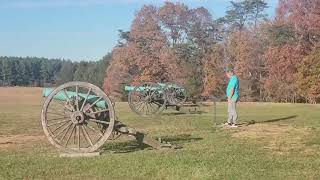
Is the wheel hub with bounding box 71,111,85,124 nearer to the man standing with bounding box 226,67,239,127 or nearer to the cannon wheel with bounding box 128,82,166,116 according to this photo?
the man standing with bounding box 226,67,239,127

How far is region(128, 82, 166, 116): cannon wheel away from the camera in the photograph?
2670 cm

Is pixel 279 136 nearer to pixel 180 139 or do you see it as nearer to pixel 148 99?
pixel 180 139

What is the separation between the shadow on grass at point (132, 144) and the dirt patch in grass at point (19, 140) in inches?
84.9

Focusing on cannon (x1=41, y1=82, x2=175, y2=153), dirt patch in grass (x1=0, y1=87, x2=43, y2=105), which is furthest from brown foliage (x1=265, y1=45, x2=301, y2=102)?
cannon (x1=41, y1=82, x2=175, y2=153)

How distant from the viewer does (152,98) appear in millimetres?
26750

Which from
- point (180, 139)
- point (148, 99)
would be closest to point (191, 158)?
point (180, 139)

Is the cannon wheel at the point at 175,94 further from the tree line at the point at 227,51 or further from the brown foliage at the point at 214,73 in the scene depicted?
the brown foliage at the point at 214,73

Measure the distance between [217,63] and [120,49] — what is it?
961 centimetres

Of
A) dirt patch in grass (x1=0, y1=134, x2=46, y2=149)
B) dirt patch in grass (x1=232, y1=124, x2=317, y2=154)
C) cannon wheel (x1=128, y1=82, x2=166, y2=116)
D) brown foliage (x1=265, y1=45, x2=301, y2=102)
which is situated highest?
brown foliage (x1=265, y1=45, x2=301, y2=102)

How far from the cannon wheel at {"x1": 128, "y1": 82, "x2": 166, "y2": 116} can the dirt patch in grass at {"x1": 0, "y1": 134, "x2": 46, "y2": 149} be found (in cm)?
951

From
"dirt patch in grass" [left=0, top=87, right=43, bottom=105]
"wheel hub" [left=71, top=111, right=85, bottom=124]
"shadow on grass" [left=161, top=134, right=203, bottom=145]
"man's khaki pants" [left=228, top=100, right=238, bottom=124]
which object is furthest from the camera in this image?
"dirt patch in grass" [left=0, top=87, right=43, bottom=105]

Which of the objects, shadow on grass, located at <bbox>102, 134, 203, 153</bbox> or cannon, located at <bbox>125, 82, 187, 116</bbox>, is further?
cannon, located at <bbox>125, 82, 187, 116</bbox>

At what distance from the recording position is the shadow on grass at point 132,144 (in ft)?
43.9

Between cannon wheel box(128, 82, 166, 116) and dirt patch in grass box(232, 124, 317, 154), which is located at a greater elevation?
cannon wheel box(128, 82, 166, 116)
